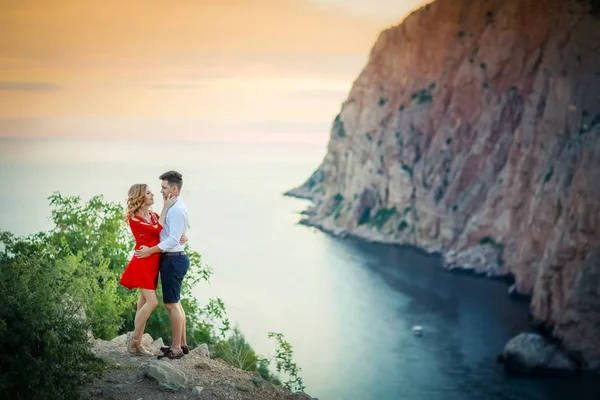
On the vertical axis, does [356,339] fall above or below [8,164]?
below

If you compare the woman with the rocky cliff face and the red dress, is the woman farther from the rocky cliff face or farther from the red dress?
the rocky cliff face

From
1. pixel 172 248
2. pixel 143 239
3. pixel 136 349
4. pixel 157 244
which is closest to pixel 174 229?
pixel 172 248

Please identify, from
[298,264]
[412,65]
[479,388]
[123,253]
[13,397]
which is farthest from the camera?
[412,65]

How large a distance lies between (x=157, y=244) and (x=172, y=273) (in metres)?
0.52

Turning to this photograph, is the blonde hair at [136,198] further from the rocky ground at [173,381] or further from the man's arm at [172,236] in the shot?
the rocky ground at [173,381]

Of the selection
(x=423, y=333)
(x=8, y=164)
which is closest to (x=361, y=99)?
(x=423, y=333)

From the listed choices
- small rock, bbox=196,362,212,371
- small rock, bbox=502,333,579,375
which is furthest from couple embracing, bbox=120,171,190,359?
small rock, bbox=502,333,579,375

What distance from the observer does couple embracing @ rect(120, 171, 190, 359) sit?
10.5 metres

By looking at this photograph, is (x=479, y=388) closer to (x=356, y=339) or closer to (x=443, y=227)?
(x=356, y=339)

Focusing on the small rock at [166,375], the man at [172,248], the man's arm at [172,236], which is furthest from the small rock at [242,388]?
the man's arm at [172,236]

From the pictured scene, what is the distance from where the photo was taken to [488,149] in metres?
97.4

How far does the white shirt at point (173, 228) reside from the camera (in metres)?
10.4

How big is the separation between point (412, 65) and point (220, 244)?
4954 cm

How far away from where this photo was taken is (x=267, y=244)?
103 meters
